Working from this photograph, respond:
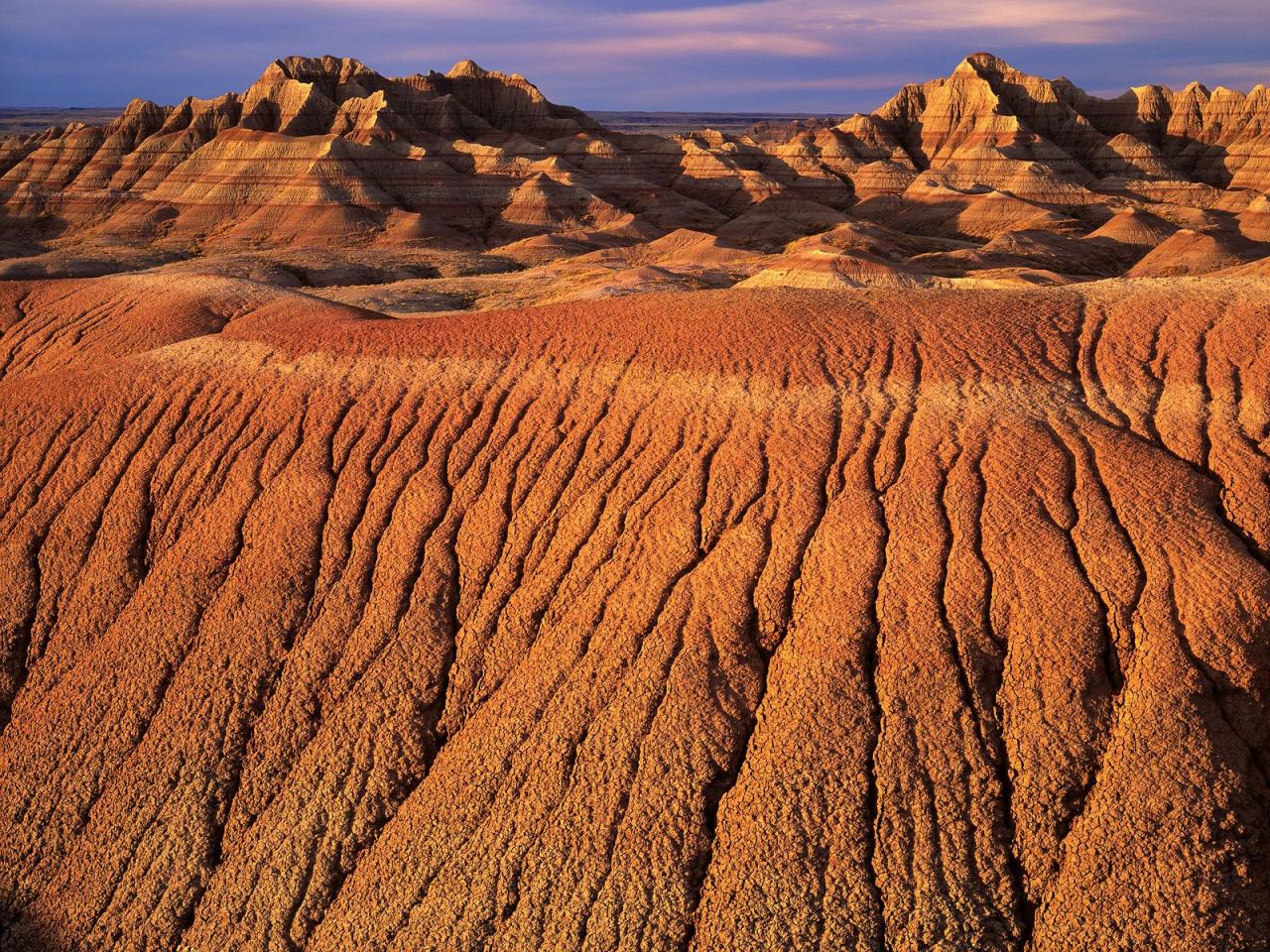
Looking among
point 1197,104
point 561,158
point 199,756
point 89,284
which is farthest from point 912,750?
point 1197,104

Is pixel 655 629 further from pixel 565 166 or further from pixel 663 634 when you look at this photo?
pixel 565 166

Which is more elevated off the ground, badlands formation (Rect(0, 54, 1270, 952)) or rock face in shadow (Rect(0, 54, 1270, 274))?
rock face in shadow (Rect(0, 54, 1270, 274))

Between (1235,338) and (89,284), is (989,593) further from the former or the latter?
(89,284)

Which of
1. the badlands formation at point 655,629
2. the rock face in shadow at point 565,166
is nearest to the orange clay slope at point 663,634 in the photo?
the badlands formation at point 655,629

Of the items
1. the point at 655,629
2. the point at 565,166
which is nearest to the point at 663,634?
the point at 655,629

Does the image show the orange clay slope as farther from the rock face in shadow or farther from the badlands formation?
the rock face in shadow

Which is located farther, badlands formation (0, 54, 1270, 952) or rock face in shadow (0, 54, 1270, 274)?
rock face in shadow (0, 54, 1270, 274)

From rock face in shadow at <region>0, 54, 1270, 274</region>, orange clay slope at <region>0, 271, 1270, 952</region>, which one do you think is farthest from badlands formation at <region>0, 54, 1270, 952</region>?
rock face in shadow at <region>0, 54, 1270, 274</region>
